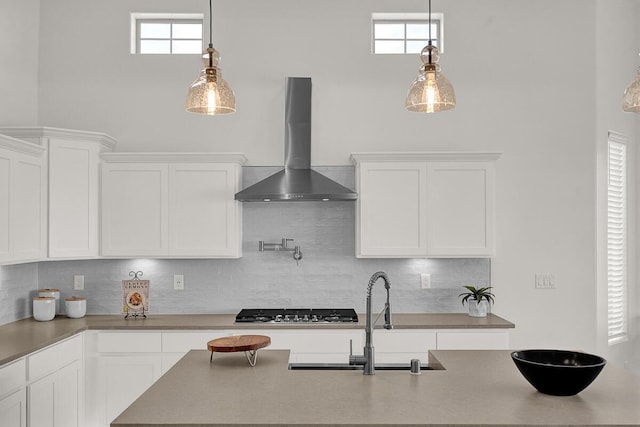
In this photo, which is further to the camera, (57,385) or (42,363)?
(57,385)

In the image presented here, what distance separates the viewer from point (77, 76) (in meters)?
4.86

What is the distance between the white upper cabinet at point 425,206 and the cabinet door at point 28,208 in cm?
241

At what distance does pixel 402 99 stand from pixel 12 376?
11.7ft

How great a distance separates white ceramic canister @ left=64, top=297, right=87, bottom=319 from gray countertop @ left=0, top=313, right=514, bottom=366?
0.05 metres

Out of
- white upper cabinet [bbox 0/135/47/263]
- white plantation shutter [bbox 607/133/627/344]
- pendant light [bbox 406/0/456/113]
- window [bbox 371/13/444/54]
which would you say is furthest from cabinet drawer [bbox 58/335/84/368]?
white plantation shutter [bbox 607/133/627/344]

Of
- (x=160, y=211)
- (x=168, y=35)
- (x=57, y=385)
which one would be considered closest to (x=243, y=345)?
(x=57, y=385)

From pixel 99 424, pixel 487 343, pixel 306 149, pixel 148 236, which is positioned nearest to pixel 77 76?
pixel 148 236

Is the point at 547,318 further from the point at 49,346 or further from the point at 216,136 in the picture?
the point at 49,346

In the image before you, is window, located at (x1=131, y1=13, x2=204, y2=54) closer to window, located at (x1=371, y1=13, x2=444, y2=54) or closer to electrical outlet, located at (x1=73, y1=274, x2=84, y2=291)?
window, located at (x1=371, y1=13, x2=444, y2=54)

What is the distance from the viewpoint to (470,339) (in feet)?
13.8

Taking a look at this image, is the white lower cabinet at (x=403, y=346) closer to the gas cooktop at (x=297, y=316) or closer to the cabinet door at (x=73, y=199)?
the gas cooktop at (x=297, y=316)

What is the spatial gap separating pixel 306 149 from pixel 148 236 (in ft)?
4.88

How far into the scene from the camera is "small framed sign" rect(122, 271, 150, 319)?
4.56m

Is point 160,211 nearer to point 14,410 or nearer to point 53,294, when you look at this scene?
point 53,294
